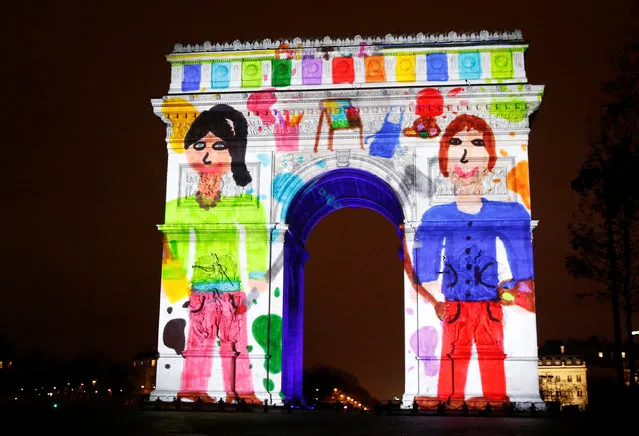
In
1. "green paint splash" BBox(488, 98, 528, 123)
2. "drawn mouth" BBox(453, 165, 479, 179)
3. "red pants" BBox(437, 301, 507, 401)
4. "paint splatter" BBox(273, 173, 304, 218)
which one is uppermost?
"green paint splash" BBox(488, 98, 528, 123)

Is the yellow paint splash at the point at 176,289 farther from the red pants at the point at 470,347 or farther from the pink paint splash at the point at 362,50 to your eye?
the pink paint splash at the point at 362,50

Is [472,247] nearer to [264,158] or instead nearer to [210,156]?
[264,158]

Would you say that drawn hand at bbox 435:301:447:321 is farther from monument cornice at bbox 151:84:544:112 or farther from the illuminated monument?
monument cornice at bbox 151:84:544:112

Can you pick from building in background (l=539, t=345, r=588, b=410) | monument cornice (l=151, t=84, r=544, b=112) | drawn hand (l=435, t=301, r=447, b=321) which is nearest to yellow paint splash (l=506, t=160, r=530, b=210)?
monument cornice (l=151, t=84, r=544, b=112)

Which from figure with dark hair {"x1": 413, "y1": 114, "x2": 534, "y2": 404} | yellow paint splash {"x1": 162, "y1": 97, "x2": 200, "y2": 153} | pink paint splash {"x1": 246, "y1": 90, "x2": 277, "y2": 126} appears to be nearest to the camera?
figure with dark hair {"x1": 413, "y1": 114, "x2": 534, "y2": 404}

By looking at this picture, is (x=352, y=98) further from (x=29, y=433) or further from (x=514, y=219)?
(x=29, y=433)

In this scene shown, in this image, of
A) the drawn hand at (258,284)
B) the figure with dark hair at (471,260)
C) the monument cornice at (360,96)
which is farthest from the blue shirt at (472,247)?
the drawn hand at (258,284)

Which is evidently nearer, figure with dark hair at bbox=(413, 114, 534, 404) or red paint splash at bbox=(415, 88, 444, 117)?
figure with dark hair at bbox=(413, 114, 534, 404)

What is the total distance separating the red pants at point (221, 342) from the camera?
30.1 meters

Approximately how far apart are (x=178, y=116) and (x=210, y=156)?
6.83ft

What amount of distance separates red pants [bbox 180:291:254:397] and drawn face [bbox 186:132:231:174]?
15.7ft

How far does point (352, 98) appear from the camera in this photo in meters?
31.6

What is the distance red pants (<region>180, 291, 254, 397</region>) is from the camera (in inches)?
1186

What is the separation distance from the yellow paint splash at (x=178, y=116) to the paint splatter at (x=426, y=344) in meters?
11.4
